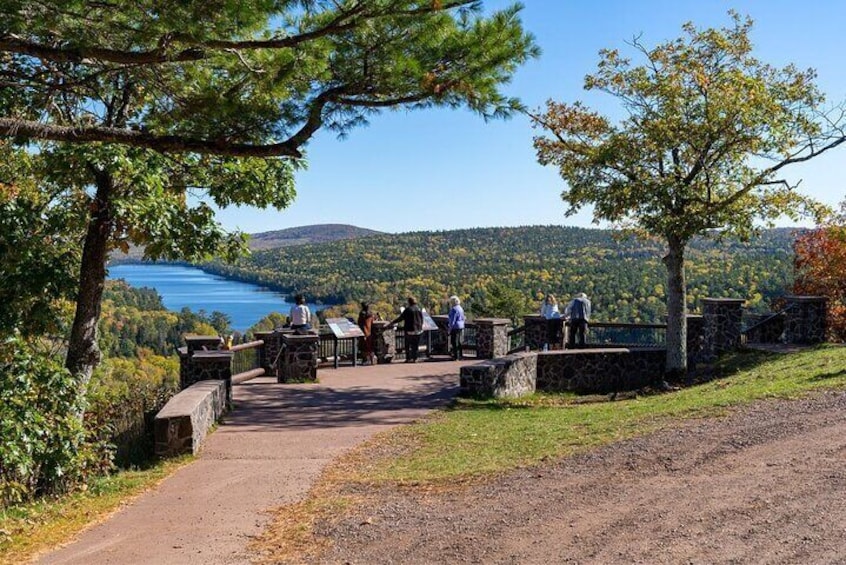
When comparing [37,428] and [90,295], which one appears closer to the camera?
[37,428]

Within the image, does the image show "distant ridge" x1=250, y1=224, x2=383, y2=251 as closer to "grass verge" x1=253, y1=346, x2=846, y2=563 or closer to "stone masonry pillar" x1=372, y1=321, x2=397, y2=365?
"stone masonry pillar" x1=372, y1=321, x2=397, y2=365

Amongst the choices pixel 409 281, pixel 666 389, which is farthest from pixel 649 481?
pixel 409 281

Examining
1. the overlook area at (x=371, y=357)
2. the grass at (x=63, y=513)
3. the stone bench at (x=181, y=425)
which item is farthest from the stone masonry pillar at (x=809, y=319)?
the grass at (x=63, y=513)

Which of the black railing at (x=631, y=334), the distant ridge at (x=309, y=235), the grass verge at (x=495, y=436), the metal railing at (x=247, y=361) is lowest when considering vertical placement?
the grass verge at (x=495, y=436)

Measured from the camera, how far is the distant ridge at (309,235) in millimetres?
97000

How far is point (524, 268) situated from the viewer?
6125 centimetres

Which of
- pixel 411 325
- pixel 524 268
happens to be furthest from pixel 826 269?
pixel 524 268

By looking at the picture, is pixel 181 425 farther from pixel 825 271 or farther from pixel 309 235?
pixel 309 235

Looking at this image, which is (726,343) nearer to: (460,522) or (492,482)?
(492,482)

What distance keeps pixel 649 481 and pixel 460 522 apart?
188cm

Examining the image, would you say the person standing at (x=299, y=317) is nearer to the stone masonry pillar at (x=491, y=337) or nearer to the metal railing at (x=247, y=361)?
the metal railing at (x=247, y=361)

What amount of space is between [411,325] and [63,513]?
12601 millimetres

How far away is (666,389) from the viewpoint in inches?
615

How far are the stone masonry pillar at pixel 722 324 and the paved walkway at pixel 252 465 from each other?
266 inches
